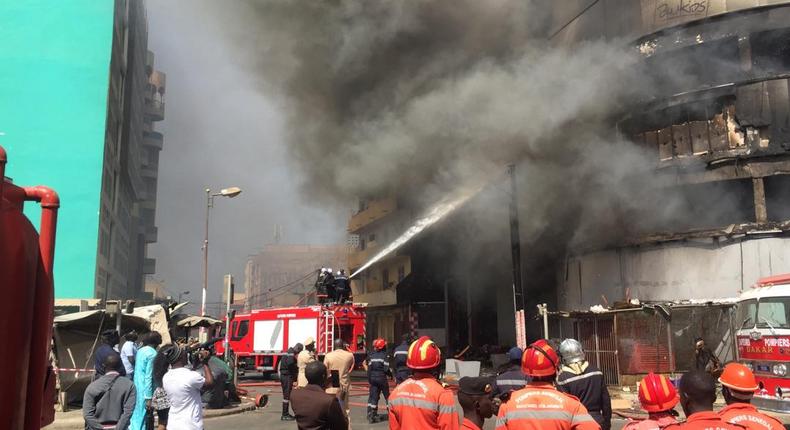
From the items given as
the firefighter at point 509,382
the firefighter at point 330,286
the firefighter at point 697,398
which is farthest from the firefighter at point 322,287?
the firefighter at point 697,398

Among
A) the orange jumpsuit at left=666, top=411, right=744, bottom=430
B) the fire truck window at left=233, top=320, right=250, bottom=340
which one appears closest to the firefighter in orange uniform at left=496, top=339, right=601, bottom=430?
the orange jumpsuit at left=666, top=411, right=744, bottom=430

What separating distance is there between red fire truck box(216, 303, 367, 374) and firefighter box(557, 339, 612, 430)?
1292 centimetres

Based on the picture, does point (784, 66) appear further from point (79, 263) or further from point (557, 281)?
point (79, 263)

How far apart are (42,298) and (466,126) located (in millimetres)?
18245

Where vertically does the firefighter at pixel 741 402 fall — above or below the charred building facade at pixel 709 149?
below

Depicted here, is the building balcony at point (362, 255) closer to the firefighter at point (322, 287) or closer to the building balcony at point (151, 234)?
the firefighter at point (322, 287)

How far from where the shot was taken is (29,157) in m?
30.3

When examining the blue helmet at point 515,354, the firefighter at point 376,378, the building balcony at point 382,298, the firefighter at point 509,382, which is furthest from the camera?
the building balcony at point 382,298

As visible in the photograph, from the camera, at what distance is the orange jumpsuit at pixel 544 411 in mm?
3117

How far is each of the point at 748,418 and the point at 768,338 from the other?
23.3 ft

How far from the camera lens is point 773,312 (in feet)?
30.7

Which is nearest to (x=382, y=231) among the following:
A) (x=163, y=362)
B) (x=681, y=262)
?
(x=681, y=262)

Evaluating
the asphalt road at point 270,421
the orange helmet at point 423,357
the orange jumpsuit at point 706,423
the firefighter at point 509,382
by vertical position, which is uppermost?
the orange helmet at point 423,357

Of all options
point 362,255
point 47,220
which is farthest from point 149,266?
point 47,220
